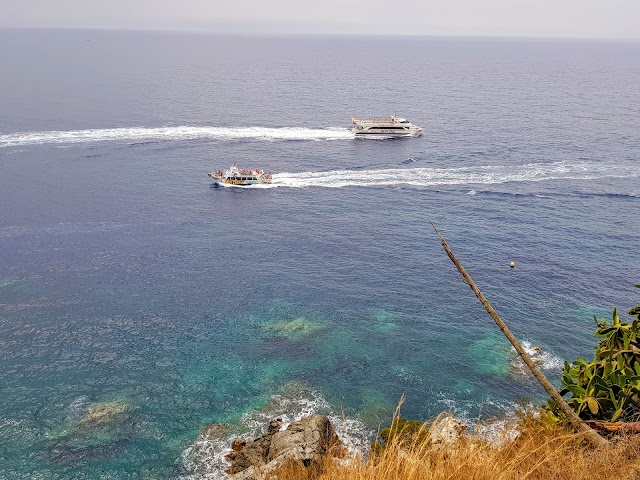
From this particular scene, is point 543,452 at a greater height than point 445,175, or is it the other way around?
point 543,452

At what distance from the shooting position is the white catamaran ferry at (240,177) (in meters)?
100

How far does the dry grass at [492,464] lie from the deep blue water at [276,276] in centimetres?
3005

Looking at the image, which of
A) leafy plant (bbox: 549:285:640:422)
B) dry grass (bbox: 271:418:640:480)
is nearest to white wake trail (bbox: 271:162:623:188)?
leafy plant (bbox: 549:285:640:422)

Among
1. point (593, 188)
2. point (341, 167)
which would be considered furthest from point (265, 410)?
point (593, 188)

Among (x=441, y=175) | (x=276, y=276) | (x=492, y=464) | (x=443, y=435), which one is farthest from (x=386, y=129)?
(x=492, y=464)

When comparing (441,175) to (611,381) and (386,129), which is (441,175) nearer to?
(386,129)

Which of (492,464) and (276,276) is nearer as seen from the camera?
(492,464)

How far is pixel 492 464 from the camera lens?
13.9 m

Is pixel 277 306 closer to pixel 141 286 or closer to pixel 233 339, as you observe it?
pixel 233 339

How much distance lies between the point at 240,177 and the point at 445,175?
42.8 m

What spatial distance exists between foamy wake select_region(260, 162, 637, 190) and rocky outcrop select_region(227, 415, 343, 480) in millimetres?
66109

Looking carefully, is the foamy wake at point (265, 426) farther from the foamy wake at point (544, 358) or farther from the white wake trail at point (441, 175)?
the white wake trail at point (441, 175)

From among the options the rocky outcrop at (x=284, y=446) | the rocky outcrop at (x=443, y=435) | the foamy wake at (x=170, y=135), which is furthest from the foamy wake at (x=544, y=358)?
the foamy wake at (x=170, y=135)

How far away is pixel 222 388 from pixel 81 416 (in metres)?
12.6
